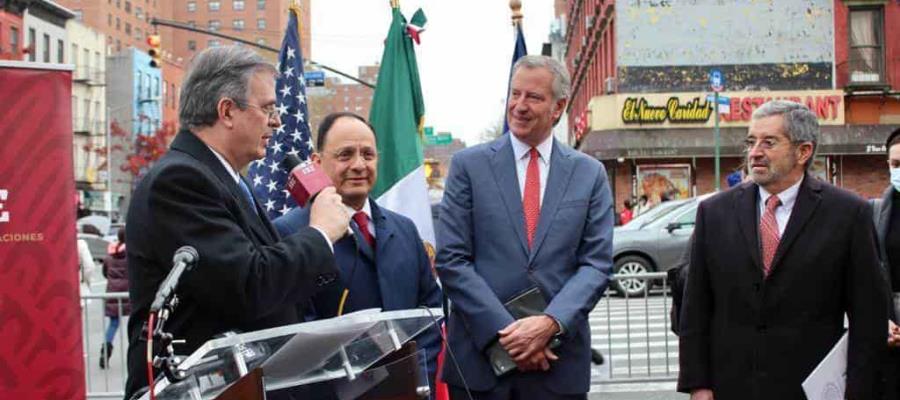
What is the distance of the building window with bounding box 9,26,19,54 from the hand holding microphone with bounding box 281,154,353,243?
170ft

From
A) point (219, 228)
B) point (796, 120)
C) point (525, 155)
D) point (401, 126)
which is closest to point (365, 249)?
point (525, 155)

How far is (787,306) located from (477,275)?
122 centimetres

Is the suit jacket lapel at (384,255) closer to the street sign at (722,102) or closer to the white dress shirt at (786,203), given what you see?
the white dress shirt at (786,203)

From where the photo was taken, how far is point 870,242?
4.15 m

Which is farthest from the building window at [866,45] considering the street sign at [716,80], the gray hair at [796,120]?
the gray hair at [796,120]

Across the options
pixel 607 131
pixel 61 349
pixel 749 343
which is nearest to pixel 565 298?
pixel 749 343

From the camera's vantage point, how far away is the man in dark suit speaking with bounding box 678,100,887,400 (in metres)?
4.13

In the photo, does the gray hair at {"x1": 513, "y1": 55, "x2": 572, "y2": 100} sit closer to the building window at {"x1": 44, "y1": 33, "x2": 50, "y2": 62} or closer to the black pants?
the black pants

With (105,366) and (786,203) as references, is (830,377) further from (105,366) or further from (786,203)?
(105,366)

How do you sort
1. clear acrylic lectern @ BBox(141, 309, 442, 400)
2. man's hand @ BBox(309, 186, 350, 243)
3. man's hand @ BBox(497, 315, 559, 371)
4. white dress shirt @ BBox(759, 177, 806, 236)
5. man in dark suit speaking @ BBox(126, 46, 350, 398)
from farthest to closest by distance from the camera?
white dress shirt @ BBox(759, 177, 806, 236) → man's hand @ BBox(497, 315, 559, 371) → man's hand @ BBox(309, 186, 350, 243) → man in dark suit speaking @ BBox(126, 46, 350, 398) → clear acrylic lectern @ BBox(141, 309, 442, 400)

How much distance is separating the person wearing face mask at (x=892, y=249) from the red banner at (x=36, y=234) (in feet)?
13.6

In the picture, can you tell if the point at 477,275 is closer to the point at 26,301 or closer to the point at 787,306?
the point at 787,306

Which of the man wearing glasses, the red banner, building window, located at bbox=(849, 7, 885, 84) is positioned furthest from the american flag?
building window, located at bbox=(849, 7, 885, 84)

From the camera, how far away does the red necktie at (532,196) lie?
424cm
